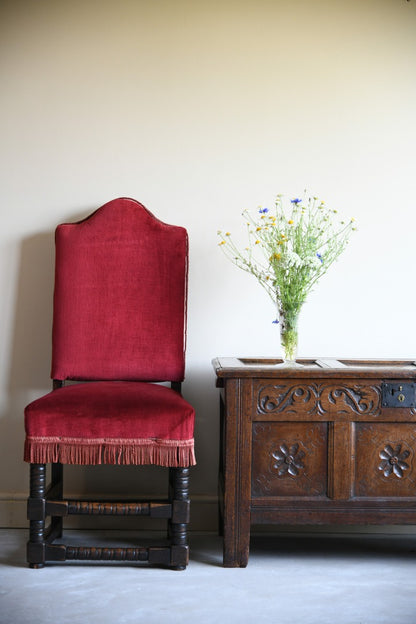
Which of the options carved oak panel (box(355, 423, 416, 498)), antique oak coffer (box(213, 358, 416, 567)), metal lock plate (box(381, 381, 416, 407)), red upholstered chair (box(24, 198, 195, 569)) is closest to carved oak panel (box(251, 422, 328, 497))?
antique oak coffer (box(213, 358, 416, 567))

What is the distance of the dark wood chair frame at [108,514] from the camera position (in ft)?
7.29

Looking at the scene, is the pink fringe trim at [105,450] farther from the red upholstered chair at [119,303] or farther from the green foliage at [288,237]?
the green foliage at [288,237]

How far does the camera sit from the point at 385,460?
2291 millimetres

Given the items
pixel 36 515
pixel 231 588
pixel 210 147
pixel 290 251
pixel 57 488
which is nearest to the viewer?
pixel 231 588

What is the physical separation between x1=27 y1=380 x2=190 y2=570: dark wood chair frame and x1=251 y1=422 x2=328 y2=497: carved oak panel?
0.27m

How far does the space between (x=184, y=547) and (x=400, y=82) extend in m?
2.08

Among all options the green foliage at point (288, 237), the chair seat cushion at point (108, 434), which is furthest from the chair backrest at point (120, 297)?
the chair seat cushion at point (108, 434)

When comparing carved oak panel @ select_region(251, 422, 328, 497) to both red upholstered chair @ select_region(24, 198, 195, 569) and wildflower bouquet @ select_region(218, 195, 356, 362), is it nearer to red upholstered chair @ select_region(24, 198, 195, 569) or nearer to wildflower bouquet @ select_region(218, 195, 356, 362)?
wildflower bouquet @ select_region(218, 195, 356, 362)

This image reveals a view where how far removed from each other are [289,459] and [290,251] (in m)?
0.75

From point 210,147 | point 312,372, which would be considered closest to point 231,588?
point 312,372

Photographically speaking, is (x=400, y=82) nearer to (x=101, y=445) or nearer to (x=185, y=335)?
(x=185, y=335)

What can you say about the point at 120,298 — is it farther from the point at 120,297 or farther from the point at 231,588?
the point at 231,588

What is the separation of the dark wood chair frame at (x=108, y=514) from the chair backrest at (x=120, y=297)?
1.60 ft

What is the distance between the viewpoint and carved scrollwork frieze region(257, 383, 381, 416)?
2.28m
